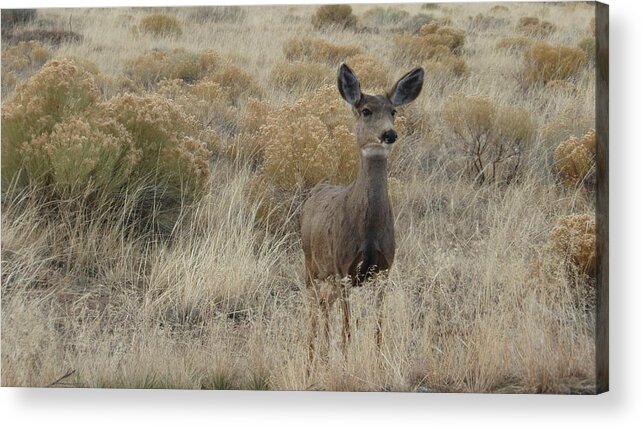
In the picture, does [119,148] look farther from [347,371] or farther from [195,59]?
[347,371]

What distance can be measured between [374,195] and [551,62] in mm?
1694

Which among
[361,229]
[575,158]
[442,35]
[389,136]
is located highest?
[442,35]

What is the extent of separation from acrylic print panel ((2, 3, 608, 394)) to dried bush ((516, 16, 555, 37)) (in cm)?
2

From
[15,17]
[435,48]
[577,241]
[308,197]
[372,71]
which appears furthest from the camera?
[15,17]

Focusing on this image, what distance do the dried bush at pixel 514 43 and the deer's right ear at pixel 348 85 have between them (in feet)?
3.66

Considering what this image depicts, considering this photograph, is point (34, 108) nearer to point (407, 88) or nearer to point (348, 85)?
point (348, 85)

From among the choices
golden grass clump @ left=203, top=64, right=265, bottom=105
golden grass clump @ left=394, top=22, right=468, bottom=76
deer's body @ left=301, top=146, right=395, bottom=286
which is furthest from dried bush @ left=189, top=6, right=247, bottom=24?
deer's body @ left=301, top=146, right=395, bottom=286

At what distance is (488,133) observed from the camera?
12.2 meters

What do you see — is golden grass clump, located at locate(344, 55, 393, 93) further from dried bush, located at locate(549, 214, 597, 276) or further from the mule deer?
dried bush, located at locate(549, 214, 597, 276)

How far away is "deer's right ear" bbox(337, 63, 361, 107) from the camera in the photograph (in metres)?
11.7

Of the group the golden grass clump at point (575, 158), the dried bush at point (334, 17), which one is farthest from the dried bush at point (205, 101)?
the golden grass clump at point (575, 158)

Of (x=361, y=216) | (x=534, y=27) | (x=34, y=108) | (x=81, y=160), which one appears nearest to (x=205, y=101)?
(x=81, y=160)

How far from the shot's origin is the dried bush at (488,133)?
1216 centimetres

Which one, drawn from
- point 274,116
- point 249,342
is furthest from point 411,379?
point 274,116
